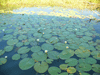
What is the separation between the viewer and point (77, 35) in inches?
136

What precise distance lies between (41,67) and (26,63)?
47 centimetres

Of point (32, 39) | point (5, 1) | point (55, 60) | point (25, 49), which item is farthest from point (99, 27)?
point (5, 1)

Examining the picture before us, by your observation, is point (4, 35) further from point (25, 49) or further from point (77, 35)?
point (77, 35)

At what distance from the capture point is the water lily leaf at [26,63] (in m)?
2.05

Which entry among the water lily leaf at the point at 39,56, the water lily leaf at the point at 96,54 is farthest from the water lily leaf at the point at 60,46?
the water lily leaf at the point at 96,54

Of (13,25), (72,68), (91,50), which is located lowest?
(72,68)

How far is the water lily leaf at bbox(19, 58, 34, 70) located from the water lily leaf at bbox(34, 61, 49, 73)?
0.51 ft

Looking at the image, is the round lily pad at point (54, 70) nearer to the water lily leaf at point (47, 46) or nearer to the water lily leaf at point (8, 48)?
the water lily leaf at point (47, 46)

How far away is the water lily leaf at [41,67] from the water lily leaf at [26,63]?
0.16 meters

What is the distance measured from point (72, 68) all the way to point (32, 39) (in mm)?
1960

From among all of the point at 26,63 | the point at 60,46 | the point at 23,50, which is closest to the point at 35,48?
the point at 23,50

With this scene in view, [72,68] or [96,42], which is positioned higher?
[96,42]

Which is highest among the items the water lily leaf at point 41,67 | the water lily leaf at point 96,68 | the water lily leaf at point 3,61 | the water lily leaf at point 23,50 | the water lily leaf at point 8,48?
the water lily leaf at point 8,48

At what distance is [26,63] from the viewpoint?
2.14 meters
